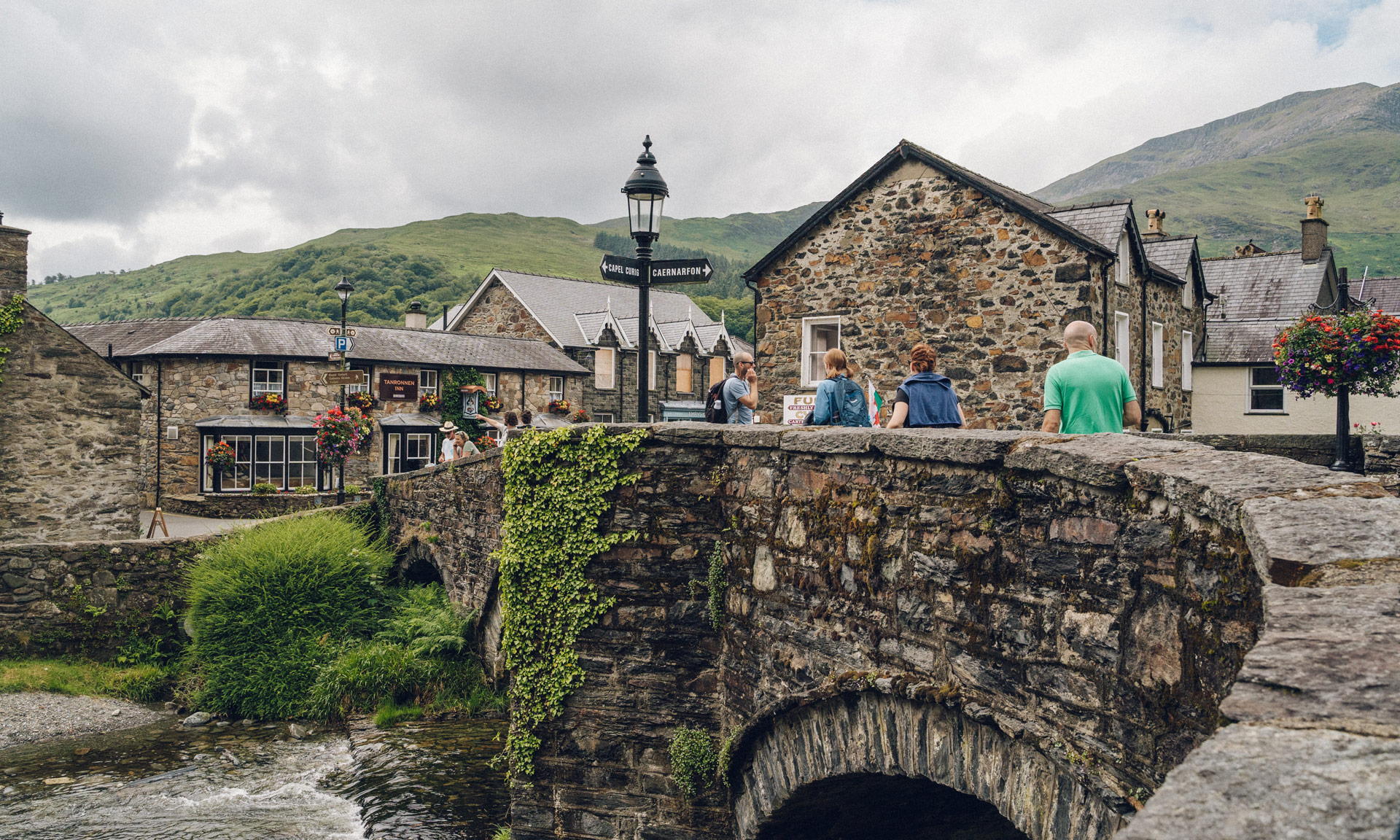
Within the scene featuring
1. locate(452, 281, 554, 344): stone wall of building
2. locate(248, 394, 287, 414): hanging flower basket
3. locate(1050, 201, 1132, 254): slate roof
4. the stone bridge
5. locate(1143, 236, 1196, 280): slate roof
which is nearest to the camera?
the stone bridge

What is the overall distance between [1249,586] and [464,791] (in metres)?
11.8

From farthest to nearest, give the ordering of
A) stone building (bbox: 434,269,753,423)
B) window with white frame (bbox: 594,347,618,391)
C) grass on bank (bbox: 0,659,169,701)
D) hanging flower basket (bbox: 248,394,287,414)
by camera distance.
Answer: stone building (bbox: 434,269,753,423) < window with white frame (bbox: 594,347,618,391) < hanging flower basket (bbox: 248,394,287,414) < grass on bank (bbox: 0,659,169,701)

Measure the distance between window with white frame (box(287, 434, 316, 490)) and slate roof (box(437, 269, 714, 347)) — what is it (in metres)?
12.5

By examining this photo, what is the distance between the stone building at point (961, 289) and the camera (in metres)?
14.0

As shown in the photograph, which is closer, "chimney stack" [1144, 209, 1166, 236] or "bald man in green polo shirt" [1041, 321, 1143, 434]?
"bald man in green polo shirt" [1041, 321, 1143, 434]

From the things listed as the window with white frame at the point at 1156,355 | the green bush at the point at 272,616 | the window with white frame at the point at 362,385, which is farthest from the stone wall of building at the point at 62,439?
the window with white frame at the point at 1156,355

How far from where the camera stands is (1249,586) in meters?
2.75

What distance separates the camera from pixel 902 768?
480 cm

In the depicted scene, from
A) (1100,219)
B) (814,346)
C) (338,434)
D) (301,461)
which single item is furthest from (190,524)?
(1100,219)

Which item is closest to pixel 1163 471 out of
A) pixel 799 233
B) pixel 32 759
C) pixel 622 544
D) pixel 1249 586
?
pixel 1249 586

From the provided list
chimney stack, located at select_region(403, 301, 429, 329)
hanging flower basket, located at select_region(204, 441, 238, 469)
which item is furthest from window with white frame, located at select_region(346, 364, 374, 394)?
chimney stack, located at select_region(403, 301, 429, 329)

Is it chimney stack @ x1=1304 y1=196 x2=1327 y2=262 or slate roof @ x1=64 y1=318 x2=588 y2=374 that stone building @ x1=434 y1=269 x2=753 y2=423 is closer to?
slate roof @ x1=64 y1=318 x2=588 y2=374

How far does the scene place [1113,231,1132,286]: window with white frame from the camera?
14777mm

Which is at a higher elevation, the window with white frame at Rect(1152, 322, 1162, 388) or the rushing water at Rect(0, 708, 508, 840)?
the window with white frame at Rect(1152, 322, 1162, 388)
